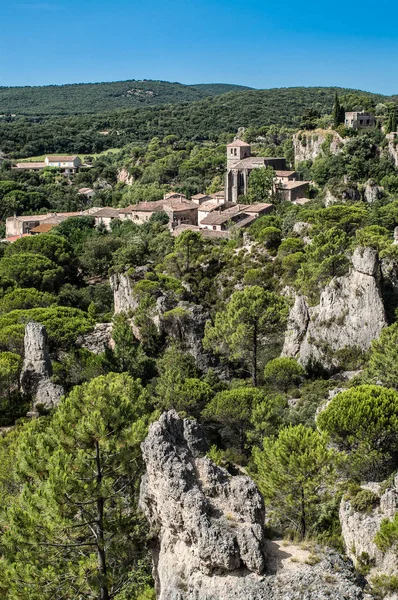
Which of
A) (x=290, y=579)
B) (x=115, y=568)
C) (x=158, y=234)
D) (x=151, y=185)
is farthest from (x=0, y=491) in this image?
(x=151, y=185)

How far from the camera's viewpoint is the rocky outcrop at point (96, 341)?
38875 mm

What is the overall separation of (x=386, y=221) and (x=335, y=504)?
36226 millimetres

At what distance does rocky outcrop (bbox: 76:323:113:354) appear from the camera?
1531 inches

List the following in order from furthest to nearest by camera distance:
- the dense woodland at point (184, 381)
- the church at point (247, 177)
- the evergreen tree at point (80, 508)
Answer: the church at point (247, 177) → the dense woodland at point (184, 381) → the evergreen tree at point (80, 508)

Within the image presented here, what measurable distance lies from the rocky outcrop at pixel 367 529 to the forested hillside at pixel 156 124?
114703 millimetres

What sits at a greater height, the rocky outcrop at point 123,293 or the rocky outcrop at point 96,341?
the rocky outcrop at point 123,293

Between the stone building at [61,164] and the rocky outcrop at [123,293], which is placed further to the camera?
the stone building at [61,164]

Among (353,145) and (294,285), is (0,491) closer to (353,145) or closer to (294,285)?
(294,285)

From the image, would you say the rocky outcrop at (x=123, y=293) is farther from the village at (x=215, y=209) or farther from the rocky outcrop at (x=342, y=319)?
the village at (x=215, y=209)

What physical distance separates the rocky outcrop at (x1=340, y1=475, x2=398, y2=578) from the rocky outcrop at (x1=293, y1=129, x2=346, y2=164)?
233ft

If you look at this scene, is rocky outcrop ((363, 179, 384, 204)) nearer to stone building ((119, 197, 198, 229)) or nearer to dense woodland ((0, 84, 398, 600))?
dense woodland ((0, 84, 398, 600))

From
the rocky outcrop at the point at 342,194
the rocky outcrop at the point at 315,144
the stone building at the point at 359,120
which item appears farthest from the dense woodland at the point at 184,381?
the stone building at the point at 359,120

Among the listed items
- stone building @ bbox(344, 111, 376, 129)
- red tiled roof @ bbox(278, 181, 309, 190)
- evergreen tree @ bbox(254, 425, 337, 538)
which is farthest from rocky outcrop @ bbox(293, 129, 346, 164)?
evergreen tree @ bbox(254, 425, 337, 538)

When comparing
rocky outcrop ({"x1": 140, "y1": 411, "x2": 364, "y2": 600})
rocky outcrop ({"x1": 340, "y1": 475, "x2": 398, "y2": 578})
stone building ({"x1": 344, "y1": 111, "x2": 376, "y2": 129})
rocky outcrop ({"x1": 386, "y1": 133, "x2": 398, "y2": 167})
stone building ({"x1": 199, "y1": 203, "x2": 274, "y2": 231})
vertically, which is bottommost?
rocky outcrop ({"x1": 340, "y1": 475, "x2": 398, "y2": 578})
